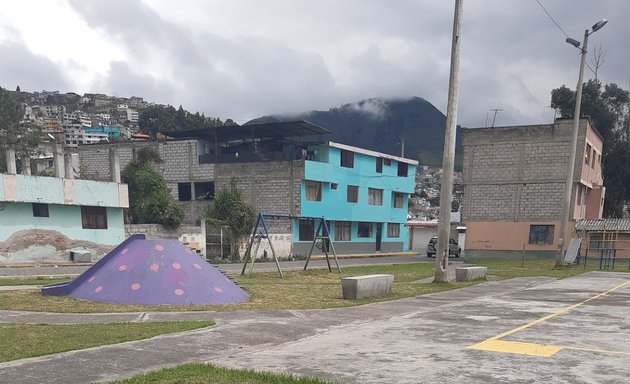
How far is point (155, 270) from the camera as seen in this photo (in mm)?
11648

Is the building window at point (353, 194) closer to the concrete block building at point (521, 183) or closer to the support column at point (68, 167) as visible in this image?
the concrete block building at point (521, 183)

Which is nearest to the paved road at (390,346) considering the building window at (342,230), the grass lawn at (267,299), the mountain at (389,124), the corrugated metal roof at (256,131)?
the grass lawn at (267,299)

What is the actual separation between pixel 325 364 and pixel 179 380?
1.79 metres

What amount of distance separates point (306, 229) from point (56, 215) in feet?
59.7

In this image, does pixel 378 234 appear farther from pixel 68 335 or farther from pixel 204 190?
pixel 68 335

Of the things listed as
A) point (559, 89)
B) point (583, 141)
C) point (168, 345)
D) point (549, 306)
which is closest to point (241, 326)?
point (168, 345)

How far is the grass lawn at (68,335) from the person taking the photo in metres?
6.50

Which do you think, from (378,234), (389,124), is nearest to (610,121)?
(378,234)

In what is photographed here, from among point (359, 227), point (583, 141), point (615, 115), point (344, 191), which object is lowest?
point (359, 227)

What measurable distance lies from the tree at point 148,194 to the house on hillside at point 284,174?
5.38 feet

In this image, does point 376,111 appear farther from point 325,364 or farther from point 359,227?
point 325,364

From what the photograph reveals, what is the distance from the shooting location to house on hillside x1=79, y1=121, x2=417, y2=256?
→ 3825 centimetres

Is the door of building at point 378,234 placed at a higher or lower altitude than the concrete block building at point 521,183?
lower

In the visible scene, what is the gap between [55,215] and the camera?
26.8 m
